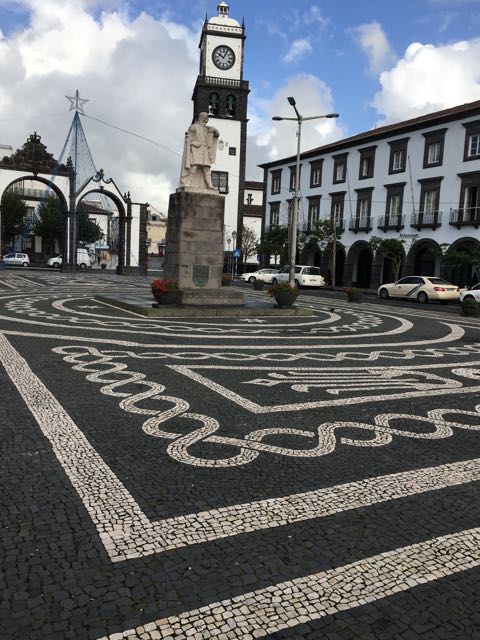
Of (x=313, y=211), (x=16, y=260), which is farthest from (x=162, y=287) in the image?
(x=16, y=260)

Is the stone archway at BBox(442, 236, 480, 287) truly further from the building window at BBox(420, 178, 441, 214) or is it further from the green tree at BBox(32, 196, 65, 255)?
the green tree at BBox(32, 196, 65, 255)

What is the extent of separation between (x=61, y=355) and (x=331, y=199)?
3848 cm

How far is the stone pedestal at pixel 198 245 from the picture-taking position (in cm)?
1647

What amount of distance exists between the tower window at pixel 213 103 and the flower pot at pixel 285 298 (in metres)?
44.4

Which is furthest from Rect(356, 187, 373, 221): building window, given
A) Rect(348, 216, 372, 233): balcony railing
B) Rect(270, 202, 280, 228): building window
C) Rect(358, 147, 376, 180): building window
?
Rect(270, 202, 280, 228): building window

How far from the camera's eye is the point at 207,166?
16969 mm

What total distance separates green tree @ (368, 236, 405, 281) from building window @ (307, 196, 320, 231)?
342 inches

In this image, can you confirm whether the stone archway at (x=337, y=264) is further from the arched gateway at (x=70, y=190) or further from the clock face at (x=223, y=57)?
the clock face at (x=223, y=57)

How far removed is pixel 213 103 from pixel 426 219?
96.5ft

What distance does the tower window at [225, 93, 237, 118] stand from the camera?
5694cm

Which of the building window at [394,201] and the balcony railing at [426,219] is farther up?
the building window at [394,201]

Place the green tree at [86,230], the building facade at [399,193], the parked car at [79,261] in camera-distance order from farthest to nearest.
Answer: the green tree at [86,230], the parked car at [79,261], the building facade at [399,193]

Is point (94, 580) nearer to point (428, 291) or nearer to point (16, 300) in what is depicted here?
point (16, 300)

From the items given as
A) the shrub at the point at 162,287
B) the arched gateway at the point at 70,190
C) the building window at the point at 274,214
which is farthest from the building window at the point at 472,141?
the arched gateway at the point at 70,190
